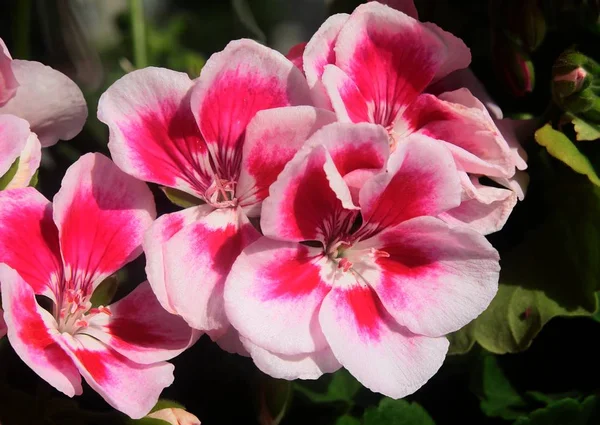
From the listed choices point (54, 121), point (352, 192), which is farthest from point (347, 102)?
point (54, 121)

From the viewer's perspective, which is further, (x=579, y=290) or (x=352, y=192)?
(x=579, y=290)

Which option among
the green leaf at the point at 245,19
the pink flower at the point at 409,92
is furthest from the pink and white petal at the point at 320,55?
the green leaf at the point at 245,19

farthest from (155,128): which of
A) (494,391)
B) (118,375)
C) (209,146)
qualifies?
(494,391)

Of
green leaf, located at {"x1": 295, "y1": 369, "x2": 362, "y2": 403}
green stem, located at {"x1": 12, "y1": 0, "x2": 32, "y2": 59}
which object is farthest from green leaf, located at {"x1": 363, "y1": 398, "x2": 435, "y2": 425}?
green stem, located at {"x1": 12, "y1": 0, "x2": 32, "y2": 59}

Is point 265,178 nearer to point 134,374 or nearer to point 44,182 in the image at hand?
point 134,374

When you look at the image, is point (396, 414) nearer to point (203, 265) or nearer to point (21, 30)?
point (203, 265)

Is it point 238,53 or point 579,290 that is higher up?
point 238,53

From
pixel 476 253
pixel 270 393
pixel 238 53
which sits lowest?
pixel 270 393
